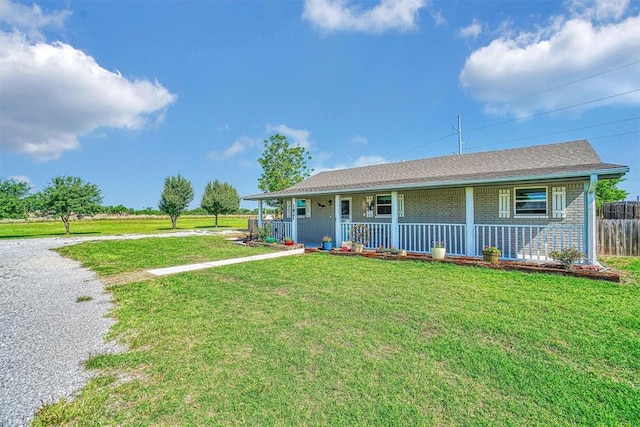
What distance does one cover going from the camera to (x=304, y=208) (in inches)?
650

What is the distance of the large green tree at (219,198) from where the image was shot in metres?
36.4

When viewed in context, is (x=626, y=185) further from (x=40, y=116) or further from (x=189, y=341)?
(x=40, y=116)

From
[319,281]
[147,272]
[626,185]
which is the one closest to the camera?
[319,281]

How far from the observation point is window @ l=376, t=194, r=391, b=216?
513 inches

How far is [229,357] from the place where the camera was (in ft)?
10.8

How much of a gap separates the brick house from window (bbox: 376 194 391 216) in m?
0.05

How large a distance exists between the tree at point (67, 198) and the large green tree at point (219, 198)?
12.1m

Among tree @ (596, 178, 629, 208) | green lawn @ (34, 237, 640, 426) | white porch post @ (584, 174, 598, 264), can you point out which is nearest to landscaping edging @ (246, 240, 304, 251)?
green lawn @ (34, 237, 640, 426)

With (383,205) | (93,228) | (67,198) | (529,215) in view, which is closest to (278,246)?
(383,205)

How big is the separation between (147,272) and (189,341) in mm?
5732

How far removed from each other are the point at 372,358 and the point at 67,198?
30.5 meters

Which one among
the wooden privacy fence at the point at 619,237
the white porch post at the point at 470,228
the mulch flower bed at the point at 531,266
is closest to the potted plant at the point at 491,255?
the mulch flower bed at the point at 531,266

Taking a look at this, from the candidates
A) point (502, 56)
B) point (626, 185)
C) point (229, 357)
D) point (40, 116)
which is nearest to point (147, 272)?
point (229, 357)

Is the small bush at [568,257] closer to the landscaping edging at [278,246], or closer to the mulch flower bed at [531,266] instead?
the mulch flower bed at [531,266]
